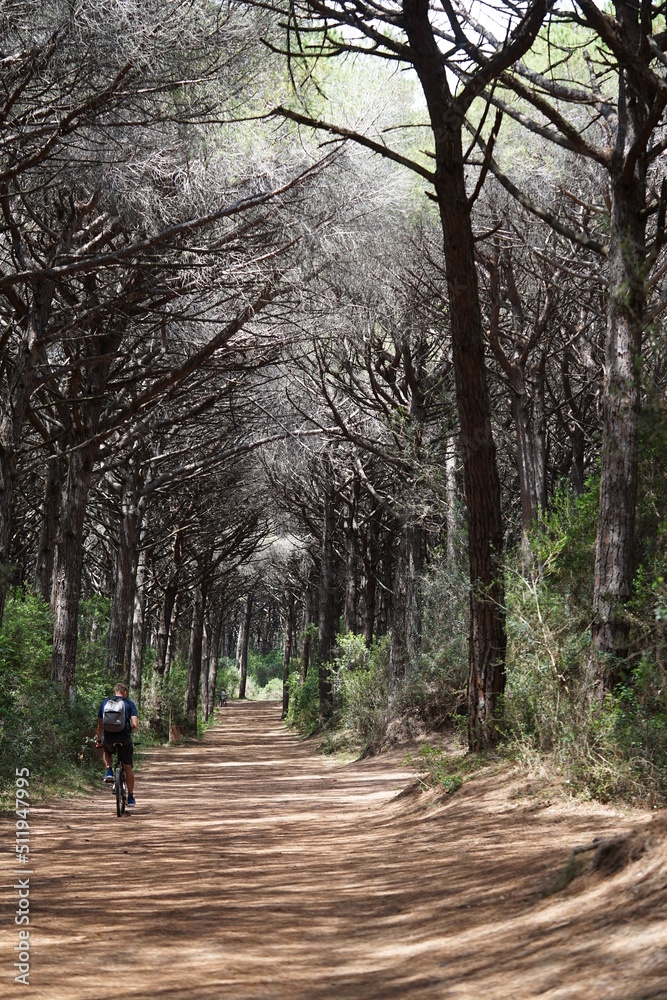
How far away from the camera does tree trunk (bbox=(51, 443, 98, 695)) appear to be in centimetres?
1550

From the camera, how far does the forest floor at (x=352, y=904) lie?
4.18m

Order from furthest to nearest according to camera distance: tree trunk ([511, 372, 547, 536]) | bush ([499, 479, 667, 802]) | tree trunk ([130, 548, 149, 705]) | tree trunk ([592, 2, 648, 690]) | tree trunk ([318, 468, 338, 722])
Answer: tree trunk ([318, 468, 338, 722])
tree trunk ([130, 548, 149, 705])
tree trunk ([511, 372, 547, 536])
tree trunk ([592, 2, 648, 690])
bush ([499, 479, 667, 802])

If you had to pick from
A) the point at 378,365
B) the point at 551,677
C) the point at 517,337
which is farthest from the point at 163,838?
the point at 378,365

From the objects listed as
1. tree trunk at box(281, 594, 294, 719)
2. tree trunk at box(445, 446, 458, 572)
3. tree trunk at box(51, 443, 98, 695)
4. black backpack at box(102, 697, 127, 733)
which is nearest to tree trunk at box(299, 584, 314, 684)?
tree trunk at box(281, 594, 294, 719)

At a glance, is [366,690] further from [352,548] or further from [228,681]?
[228,681]

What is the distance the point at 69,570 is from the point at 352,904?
10350 millimetres

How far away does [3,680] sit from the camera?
1160 cm

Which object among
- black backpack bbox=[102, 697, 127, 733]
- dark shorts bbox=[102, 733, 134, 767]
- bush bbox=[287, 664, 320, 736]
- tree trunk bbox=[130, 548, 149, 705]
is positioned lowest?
bush bbox=[287, 664, 320, 736]

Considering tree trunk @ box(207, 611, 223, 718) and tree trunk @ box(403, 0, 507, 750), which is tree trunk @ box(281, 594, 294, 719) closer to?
tree trunk @ box(207, 611, 223, 718)

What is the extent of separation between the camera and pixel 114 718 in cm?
1212

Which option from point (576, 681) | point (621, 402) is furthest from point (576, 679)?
point (621, 402)

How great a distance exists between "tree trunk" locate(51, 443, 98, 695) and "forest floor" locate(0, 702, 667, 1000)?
448 centimetres

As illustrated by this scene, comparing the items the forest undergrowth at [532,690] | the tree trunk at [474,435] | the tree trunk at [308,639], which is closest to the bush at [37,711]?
the forest undergrowth at [532,690]

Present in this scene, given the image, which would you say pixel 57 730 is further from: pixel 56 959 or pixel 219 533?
pixel 219 533
